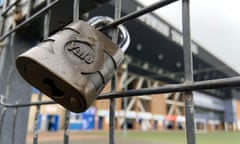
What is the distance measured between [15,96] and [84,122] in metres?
11.5

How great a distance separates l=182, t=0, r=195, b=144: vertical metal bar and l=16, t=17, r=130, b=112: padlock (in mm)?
100

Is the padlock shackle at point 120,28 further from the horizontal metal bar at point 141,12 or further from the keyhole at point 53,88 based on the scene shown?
the keyhole at point 53,88

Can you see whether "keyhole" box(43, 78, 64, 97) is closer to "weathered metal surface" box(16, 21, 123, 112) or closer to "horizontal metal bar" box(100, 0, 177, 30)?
"weathered metal surface" box(16, 21, 123, 112)

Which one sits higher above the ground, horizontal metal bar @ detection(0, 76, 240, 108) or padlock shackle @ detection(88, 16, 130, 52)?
padlock shackle @ detection(88, 16, 130, 52)

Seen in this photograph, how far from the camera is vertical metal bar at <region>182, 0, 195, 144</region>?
0.28 metres

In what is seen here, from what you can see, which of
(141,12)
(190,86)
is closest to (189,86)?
(190,86)

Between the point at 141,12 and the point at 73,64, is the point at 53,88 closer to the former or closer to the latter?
the point at 73,64

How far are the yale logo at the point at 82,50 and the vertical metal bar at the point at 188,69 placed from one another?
0.41 ft

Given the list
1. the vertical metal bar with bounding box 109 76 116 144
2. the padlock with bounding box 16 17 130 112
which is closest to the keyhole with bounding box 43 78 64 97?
the padlock with bounding box 16 17 130 112

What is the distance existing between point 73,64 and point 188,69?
0.48 feet

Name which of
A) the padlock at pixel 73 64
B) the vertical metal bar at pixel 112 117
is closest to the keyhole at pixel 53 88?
the padlock at pixel 73 64

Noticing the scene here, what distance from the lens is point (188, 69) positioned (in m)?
0.30

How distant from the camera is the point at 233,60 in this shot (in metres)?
0.32

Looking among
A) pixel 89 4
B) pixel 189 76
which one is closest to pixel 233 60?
pixel 189 76
